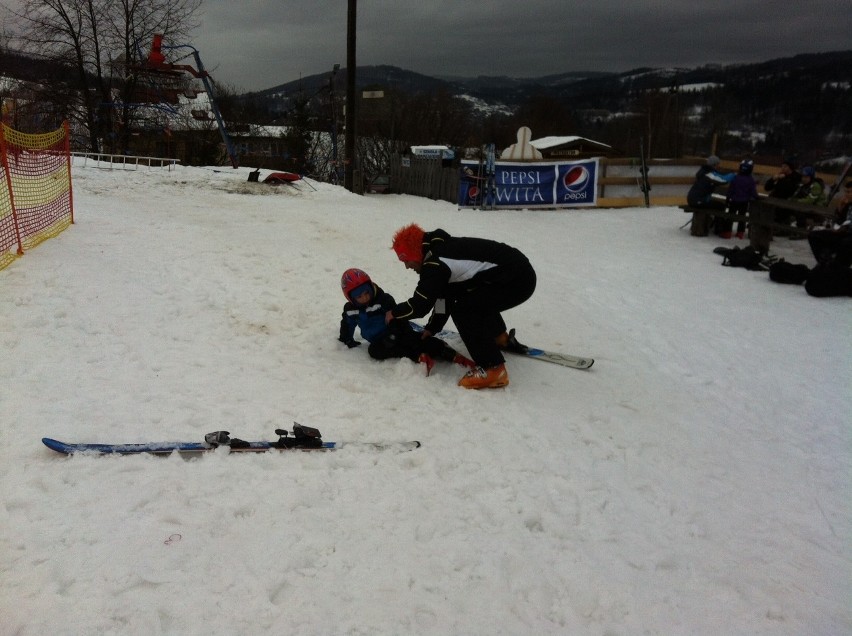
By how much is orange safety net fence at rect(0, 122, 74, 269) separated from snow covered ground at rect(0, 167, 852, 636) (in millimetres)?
511

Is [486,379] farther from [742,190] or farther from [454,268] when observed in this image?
[742,190]

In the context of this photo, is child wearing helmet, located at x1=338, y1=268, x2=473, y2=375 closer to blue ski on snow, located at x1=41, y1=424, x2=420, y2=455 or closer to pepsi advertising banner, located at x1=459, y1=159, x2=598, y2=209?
blue ski on snow, located at x1=41, y1=424, x2=420, y2=455

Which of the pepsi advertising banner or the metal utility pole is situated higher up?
the metal utility pole

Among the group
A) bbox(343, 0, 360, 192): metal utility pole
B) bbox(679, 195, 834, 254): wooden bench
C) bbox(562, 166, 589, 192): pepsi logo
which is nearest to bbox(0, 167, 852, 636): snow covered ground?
bbox(679, 195, 834, 254): wooden bench

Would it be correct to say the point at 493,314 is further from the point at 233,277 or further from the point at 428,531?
the point at 233,277

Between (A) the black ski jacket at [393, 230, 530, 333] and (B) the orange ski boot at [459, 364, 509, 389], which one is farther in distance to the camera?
(B) the orange ski boot at [459, 364, 509, 389]

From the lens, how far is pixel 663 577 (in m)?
2.96

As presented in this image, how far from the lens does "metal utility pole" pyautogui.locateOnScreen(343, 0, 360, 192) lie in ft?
62.8

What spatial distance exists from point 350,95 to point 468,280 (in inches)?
648

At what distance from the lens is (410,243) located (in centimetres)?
472

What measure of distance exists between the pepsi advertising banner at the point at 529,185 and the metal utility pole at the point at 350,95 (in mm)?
4249

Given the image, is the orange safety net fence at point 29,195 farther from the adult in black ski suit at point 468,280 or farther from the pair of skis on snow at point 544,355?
the pair of skis on snow at point 544,355

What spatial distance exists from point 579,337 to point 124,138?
2164 centimetres

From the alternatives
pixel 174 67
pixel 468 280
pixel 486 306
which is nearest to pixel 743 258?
pixel 486 306
